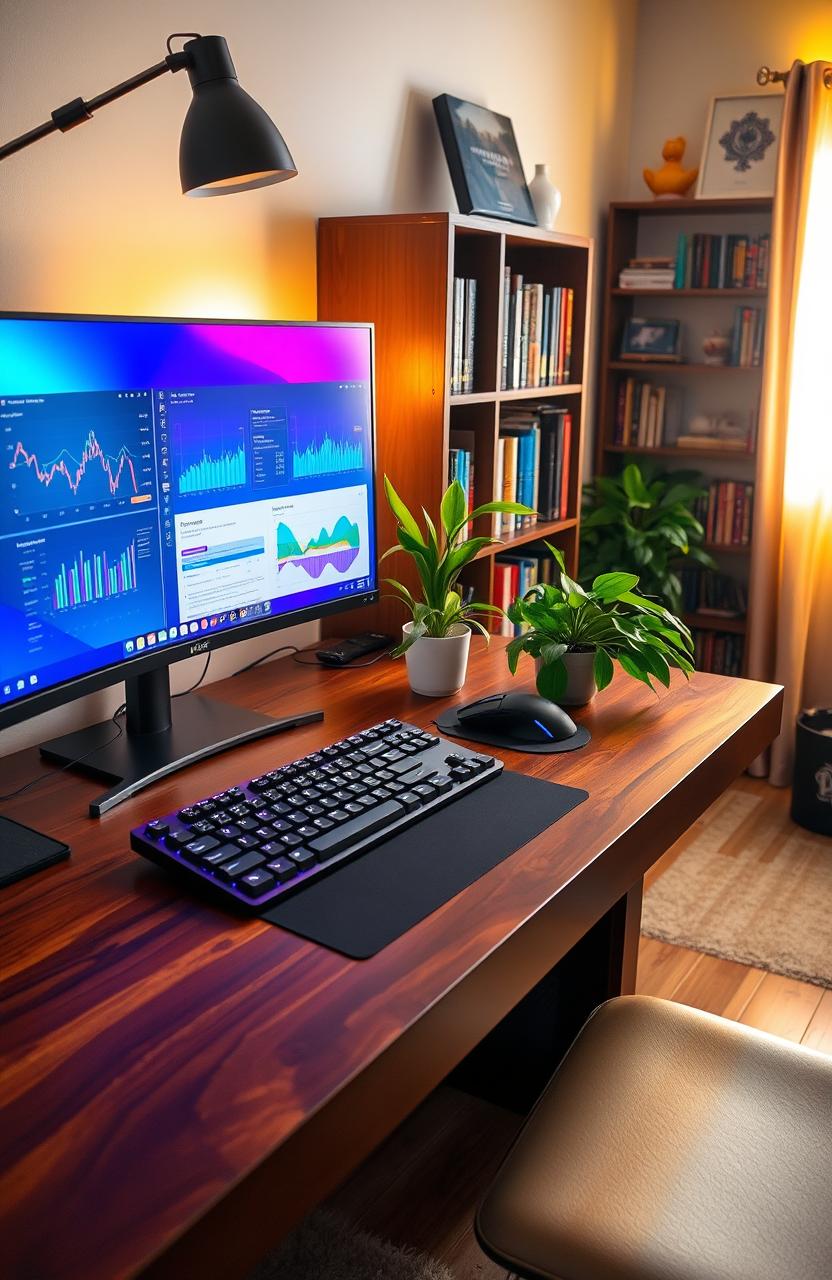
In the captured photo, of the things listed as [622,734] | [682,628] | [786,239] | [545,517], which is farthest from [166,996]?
[786,239]

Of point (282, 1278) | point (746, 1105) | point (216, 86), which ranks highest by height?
point (216, 86)

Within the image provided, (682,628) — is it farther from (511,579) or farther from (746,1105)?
(511,579)

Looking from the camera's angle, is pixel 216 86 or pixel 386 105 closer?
pixel 216 86

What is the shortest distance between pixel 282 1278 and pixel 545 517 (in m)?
1.73

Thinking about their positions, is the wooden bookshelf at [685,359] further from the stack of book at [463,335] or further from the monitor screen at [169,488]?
the monitor screen at [169,488]

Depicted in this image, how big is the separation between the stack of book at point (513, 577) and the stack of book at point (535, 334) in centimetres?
41

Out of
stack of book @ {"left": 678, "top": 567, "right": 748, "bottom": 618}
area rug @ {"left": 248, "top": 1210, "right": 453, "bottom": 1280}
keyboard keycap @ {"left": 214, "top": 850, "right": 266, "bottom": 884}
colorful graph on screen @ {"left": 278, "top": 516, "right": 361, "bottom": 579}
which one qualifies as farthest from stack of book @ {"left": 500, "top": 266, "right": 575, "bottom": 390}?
area rug @ {"left": 248, "top": 1210, "right": 453, "bottom": 1280}

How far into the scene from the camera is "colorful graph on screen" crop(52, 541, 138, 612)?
1262 mm

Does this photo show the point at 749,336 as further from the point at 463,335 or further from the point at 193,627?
the point at 193,627

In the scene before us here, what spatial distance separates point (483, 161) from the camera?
2.45m

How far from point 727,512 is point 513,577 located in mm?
1180

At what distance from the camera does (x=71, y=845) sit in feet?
3.99

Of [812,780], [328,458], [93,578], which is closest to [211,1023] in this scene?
[93,578]

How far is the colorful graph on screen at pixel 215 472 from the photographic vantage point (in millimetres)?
1425
